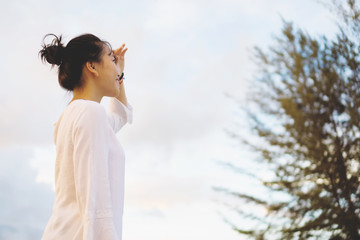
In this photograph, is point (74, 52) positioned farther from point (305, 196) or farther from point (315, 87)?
point (315, 87)

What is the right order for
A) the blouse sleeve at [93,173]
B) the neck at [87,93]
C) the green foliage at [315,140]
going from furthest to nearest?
the green foliage at [315,140] < the neck at [87,93] < the blouse sleeve at [93,173]

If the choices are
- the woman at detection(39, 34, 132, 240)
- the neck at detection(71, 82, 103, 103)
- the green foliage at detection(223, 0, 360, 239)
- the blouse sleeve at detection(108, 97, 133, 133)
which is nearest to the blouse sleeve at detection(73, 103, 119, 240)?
the woman at detection(39, 34, 132, 240)

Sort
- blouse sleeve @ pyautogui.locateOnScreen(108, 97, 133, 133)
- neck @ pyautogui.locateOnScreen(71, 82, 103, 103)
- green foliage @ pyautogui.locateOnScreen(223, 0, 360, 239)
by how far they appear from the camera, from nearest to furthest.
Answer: neck @ pyautogui.locateOnScreen(71, 82, 103, 103) → blouse sleeve @ pyautogui.locateOnScreen(108, 97, 133, 133) → green foliage @ pyautogui.locateOnScreen(223, 0, 360, 239)

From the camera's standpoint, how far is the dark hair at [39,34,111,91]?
81 cm

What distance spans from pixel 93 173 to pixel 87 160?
3 centimetres

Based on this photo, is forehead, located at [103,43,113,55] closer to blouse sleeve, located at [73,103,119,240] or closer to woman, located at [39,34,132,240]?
woman, located at [39,34,132,240]

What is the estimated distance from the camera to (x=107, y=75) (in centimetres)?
82

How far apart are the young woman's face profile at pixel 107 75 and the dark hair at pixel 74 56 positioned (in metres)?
0.01

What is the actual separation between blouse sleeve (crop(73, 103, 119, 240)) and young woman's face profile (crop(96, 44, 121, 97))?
0.15 metres

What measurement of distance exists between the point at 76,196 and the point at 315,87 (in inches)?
275

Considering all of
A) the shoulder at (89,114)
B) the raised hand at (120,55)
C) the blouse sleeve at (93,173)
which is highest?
the raised hand at (120,55)

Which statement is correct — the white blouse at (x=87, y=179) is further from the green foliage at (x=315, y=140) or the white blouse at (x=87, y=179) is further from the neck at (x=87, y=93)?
the green foliage at (x=315, y=140)

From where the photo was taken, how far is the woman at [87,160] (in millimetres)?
595

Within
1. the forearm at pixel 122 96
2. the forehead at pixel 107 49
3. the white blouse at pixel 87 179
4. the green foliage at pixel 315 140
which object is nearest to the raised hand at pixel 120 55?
the forearm at pixel 122 96
